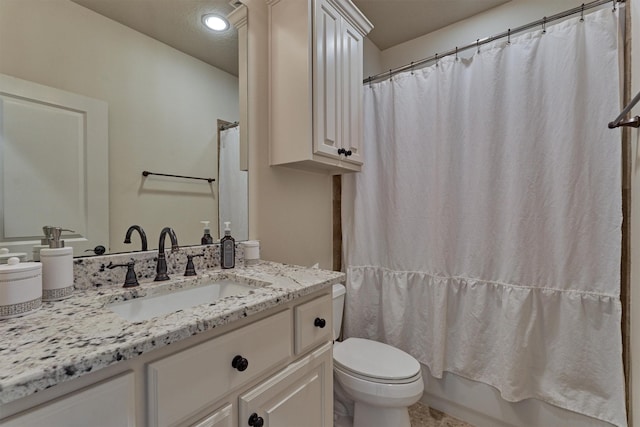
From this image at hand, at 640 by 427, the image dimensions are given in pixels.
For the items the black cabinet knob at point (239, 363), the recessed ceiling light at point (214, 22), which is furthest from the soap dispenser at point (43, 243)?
the recessed ceiling light at point (214, 22)

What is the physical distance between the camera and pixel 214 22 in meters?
1.28

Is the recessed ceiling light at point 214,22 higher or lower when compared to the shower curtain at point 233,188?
higher

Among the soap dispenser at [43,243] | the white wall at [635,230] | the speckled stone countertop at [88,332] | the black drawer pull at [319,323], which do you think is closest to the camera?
the speckled stone countertop at [88,332]

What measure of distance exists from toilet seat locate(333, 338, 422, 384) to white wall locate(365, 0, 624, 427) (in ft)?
1.46

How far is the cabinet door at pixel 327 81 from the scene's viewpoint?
4.29 ft

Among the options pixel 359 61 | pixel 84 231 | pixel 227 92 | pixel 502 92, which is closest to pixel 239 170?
pixel 227 92

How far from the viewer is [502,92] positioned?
148cm

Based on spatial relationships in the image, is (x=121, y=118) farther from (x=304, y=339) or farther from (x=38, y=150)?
(x=304, y=339)

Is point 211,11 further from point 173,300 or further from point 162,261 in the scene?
point 173,300

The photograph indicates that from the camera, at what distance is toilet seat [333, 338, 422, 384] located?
1.28 m

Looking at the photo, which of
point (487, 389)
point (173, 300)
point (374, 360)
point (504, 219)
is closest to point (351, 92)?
point (504, 219)

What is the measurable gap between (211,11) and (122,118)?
0.67 metres

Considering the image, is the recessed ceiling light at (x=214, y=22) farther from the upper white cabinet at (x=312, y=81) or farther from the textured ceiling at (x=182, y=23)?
the upper white cabinet at (x=312, y=81)

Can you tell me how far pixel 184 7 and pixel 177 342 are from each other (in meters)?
1.31
